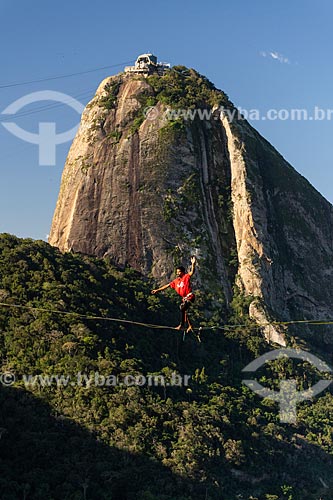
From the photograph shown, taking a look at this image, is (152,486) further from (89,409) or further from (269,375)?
(269,375)

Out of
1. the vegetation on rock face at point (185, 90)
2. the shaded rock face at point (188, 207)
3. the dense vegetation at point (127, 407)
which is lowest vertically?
the dense vegetation at point (127, 407)

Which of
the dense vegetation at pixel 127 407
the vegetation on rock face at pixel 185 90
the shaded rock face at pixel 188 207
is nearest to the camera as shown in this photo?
the dense vegetation at pixel 127 407

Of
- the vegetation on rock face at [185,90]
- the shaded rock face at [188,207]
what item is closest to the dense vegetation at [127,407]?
the shaded rock face at [188,207]

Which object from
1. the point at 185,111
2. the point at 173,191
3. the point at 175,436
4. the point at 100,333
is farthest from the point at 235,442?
the point at 185,111

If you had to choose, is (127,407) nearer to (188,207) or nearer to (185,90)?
(188,207)

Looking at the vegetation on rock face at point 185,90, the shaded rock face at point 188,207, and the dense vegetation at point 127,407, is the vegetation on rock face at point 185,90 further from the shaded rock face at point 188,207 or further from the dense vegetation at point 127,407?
the dense vegetation at point 127,407

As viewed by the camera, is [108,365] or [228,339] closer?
[108,365]

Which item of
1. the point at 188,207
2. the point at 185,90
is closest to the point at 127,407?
the point at 188,207
